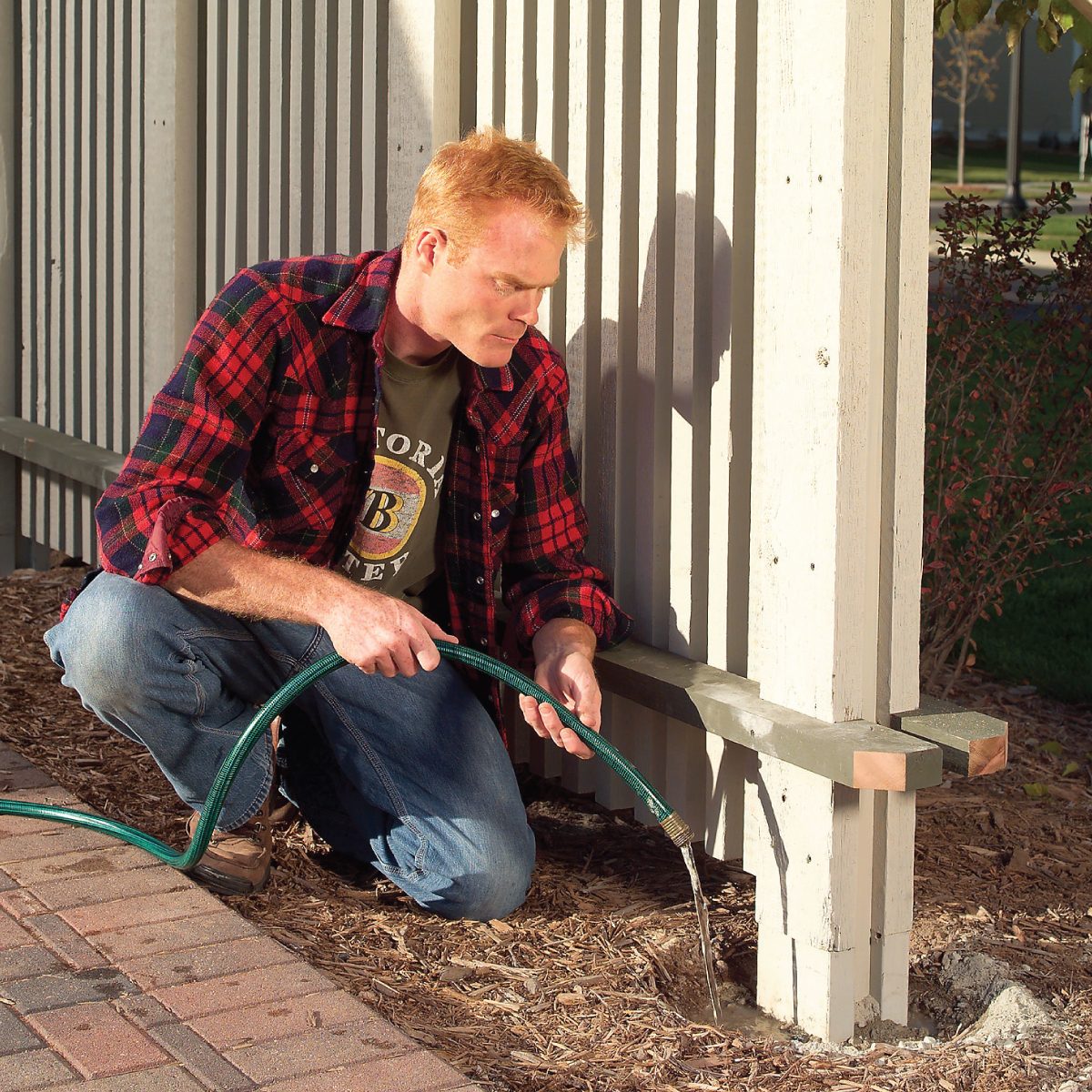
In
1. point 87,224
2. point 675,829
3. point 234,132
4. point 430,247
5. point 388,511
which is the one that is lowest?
point 675,829

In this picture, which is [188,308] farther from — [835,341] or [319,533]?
[835,341]

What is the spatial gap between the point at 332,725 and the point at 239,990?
0.69 metres

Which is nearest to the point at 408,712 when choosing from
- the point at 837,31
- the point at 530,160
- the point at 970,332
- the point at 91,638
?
Answer: the point at 91,638

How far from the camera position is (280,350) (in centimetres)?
296

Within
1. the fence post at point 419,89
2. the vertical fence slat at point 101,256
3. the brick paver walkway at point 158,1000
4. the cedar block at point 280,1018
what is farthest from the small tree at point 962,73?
the cedar block at point 280,1018

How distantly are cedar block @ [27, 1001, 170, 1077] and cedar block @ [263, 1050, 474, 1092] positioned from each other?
21cm

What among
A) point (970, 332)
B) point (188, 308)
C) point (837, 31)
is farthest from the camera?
point (188, 308)

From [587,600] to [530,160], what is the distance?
2.66ft

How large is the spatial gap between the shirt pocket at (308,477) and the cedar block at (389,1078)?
108 centimetres

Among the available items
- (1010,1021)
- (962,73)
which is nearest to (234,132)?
(1010,1021)

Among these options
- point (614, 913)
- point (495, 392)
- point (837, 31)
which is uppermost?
point (837, 31)

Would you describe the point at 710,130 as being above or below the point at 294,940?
above

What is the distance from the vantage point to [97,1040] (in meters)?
2.37

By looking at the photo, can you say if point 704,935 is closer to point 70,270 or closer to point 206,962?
point 206,962
